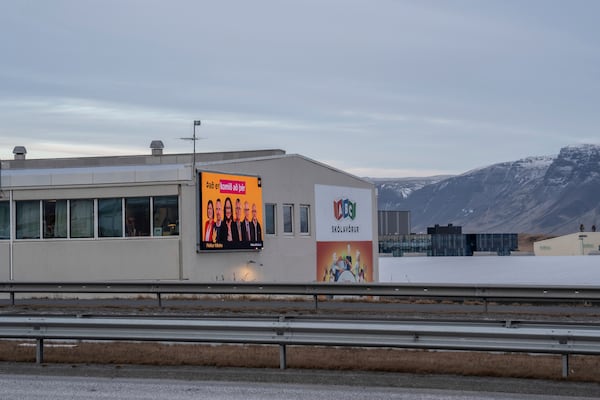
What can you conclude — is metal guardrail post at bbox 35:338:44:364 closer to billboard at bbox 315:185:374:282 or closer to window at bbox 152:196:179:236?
window at bbox 152:196:179:236

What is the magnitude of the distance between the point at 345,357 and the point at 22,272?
21262 millimetres

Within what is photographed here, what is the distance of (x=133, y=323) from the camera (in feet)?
44.7

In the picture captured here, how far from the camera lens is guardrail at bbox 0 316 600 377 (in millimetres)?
12031

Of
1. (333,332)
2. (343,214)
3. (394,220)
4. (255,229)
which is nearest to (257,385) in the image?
(333,332)

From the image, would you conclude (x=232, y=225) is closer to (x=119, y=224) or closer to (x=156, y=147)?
→ (x=119, y=224)

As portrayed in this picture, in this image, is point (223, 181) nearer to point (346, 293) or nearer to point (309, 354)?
point (346, 293)

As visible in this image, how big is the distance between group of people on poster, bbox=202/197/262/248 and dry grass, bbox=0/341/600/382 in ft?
55.8

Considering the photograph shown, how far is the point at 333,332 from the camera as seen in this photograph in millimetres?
12875

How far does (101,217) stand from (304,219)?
11748 millimetres

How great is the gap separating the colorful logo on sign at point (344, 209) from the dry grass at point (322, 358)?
28.7 metres

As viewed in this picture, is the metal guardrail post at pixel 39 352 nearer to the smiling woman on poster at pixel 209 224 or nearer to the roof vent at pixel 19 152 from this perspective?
the smiling woman on poster at pixel 209 224

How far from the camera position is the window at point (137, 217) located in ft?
106

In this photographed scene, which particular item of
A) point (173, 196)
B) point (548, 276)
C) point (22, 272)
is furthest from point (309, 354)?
point (548, 276)

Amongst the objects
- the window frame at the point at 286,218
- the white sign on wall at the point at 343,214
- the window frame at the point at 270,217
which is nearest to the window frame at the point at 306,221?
the white sign on wall at the point at 343,214
